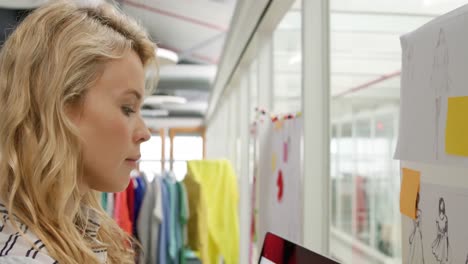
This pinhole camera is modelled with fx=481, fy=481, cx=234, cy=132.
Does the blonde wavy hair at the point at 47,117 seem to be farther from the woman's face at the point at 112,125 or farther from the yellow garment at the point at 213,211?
the yellow garment at the point at 213,211

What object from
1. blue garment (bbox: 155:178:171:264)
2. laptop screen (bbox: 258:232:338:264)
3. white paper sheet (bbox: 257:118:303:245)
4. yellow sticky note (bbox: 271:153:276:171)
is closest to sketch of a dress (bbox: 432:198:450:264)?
laptop screen (bbox: 258:232:338:264)

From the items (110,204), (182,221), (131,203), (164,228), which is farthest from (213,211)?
(110,204)

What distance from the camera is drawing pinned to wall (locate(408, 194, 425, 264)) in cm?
70

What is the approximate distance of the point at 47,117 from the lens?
782 millimetres

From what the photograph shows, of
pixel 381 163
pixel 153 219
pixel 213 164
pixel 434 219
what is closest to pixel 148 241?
pixel 153 219

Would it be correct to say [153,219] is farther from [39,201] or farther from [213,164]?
[39,201]

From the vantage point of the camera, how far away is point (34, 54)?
804 mm

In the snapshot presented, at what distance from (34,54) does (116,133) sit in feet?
0.62

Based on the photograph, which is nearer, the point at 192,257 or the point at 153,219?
the point at 153,219

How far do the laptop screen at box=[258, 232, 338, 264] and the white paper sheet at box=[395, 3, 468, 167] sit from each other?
0.21 meters

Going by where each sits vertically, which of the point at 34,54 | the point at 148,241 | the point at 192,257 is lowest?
the point at 192,257

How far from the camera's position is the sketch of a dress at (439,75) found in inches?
25.1

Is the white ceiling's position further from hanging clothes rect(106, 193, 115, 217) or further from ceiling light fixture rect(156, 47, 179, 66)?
hanging clothes rect(106, 193, 115, 217)

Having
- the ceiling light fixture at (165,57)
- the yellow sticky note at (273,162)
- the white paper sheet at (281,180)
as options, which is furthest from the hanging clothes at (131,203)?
the yellow sticky note at (273,162)
